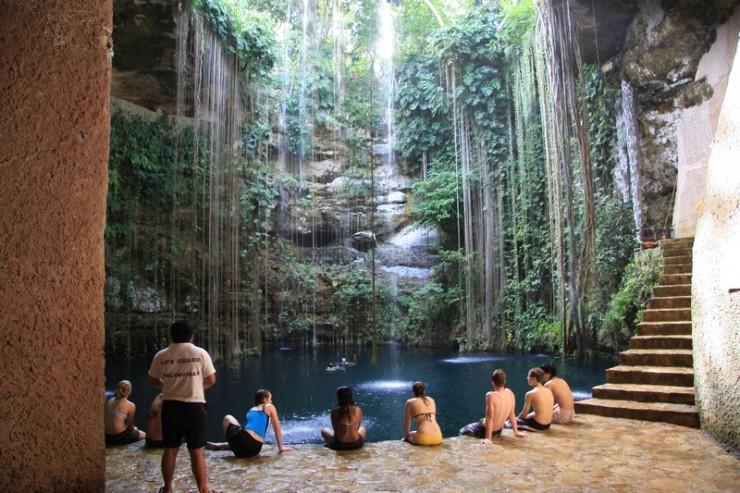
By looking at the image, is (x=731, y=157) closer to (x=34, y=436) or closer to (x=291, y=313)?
(x=34, y=436)

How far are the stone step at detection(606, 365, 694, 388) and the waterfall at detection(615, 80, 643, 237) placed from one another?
642 centimetres

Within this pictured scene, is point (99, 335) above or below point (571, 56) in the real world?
below

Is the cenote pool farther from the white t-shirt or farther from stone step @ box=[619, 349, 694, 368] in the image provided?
the white t-shirt

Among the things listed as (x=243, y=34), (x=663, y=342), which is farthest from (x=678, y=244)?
(x=243, y=34)

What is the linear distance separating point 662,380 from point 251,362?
9865mm

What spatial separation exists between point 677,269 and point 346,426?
5750 millimetres

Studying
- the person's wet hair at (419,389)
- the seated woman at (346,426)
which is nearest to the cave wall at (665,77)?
the person's wet hair at (419,389)

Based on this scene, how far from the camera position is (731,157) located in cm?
383

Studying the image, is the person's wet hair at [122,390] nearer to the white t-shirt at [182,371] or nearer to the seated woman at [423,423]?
the white t-shirt at [182,371]

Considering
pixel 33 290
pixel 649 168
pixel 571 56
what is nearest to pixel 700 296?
pixel 33 290

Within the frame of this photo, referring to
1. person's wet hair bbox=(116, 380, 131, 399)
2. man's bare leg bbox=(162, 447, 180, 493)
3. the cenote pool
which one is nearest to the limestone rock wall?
the cenote pool

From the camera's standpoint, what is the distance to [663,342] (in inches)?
226

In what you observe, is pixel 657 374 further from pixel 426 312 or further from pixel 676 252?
pixel 426 312

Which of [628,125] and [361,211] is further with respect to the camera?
[361,211]
